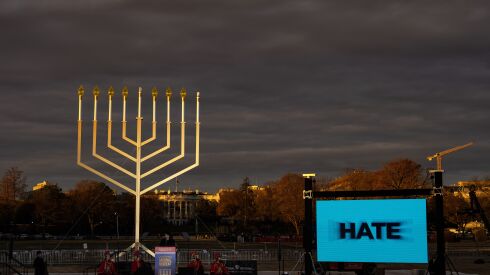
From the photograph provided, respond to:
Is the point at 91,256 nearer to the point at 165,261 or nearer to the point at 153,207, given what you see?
the point at 165,261

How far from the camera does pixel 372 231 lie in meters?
21.0

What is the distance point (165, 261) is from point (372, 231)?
6.22m

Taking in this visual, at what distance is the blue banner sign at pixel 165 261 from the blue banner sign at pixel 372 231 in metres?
4.50

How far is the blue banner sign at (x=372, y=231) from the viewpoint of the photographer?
20516 mm

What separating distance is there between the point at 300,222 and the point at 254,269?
6247 centimetres

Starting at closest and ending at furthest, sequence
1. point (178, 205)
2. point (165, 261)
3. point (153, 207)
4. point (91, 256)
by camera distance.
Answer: point (165, 261) → point (91, 256) → point (153, 207) → point (178, 205)

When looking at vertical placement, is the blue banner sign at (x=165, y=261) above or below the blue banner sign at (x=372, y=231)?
below

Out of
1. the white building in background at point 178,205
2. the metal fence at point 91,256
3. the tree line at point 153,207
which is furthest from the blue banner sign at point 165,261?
the white building in background at point 178,205

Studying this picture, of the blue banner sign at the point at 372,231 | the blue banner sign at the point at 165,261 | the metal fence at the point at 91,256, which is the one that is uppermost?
the blue banner sign at the point at 372,231

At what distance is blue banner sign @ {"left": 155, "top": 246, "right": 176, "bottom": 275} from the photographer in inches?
823

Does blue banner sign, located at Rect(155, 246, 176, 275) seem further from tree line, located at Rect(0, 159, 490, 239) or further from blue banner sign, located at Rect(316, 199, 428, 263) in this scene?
tree line, located at Rect(0, 159, 490, 239)

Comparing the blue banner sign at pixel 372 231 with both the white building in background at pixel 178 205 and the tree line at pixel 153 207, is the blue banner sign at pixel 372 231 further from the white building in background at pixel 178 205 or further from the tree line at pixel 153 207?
the white building in background at pixel 178 205

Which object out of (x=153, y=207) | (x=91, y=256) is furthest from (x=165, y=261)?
(x=153, y=207)

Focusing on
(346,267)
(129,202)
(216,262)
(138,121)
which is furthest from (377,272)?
(129,202)
